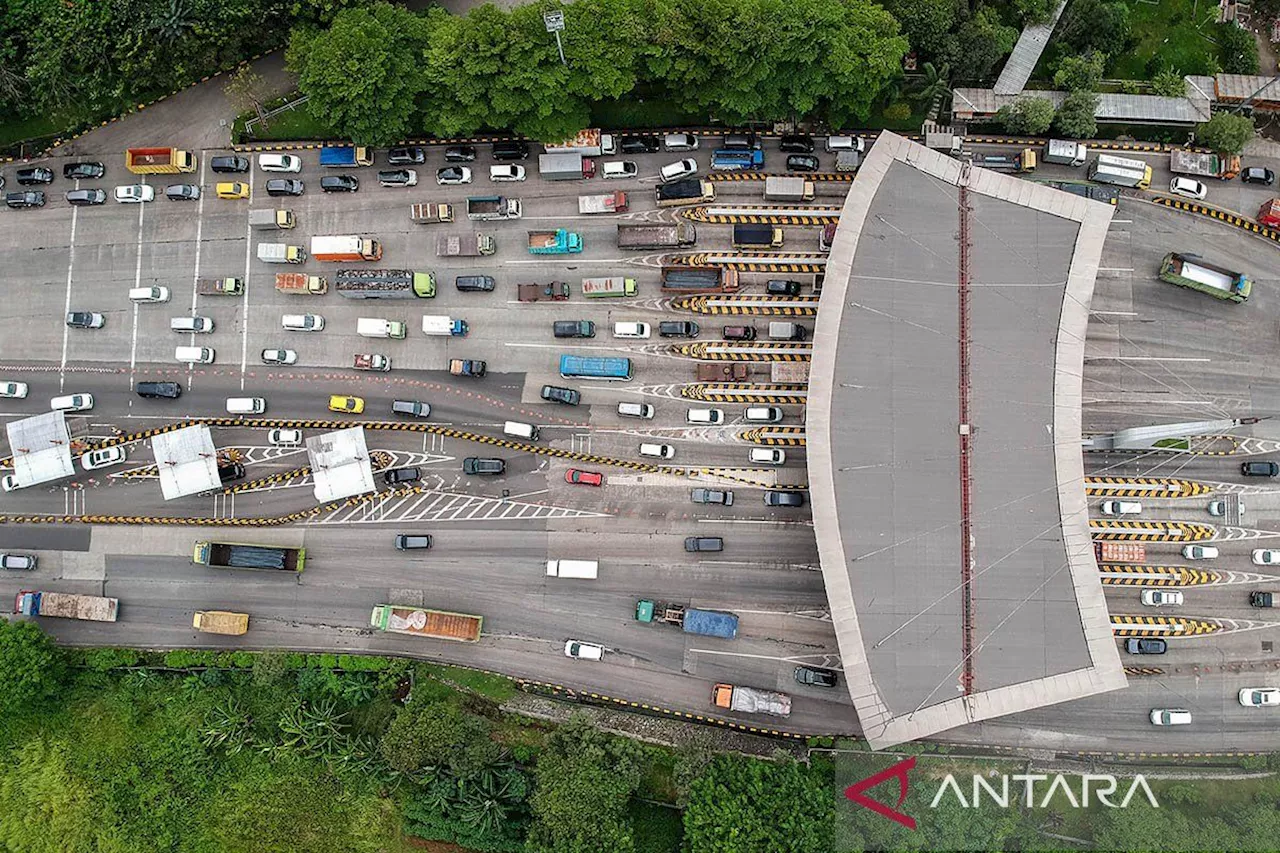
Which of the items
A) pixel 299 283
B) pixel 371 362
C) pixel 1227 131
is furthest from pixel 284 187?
pixel 1227 131

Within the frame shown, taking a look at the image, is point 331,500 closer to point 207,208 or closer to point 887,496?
point 207,208

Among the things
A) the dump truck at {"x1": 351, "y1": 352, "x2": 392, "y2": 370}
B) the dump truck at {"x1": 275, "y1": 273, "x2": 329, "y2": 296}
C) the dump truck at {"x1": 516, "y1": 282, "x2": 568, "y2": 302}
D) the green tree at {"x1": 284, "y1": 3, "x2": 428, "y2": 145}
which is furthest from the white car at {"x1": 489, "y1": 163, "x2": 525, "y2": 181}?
the dump truck at {"x1": 351, "y1": 352, "x2": 392, "y2": 370}

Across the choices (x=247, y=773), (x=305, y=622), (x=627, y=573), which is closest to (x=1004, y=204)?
(x=627, y=573)

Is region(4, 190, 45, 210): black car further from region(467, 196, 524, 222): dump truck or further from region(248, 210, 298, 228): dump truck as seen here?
region(467, 196, 524, 222): dump truck

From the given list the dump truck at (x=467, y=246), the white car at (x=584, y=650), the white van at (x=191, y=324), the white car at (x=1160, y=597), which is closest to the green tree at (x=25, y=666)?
the white van at (x=191, y=324)

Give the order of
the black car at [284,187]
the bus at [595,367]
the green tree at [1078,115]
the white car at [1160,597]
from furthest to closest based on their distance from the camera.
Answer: the black car at [284,187] → the bus at [595,367] → the green tree at [1078,115] → the white car at [1160,597]

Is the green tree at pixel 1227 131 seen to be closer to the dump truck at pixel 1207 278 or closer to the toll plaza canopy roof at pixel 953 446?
the dump truck at pixel 1207 278
